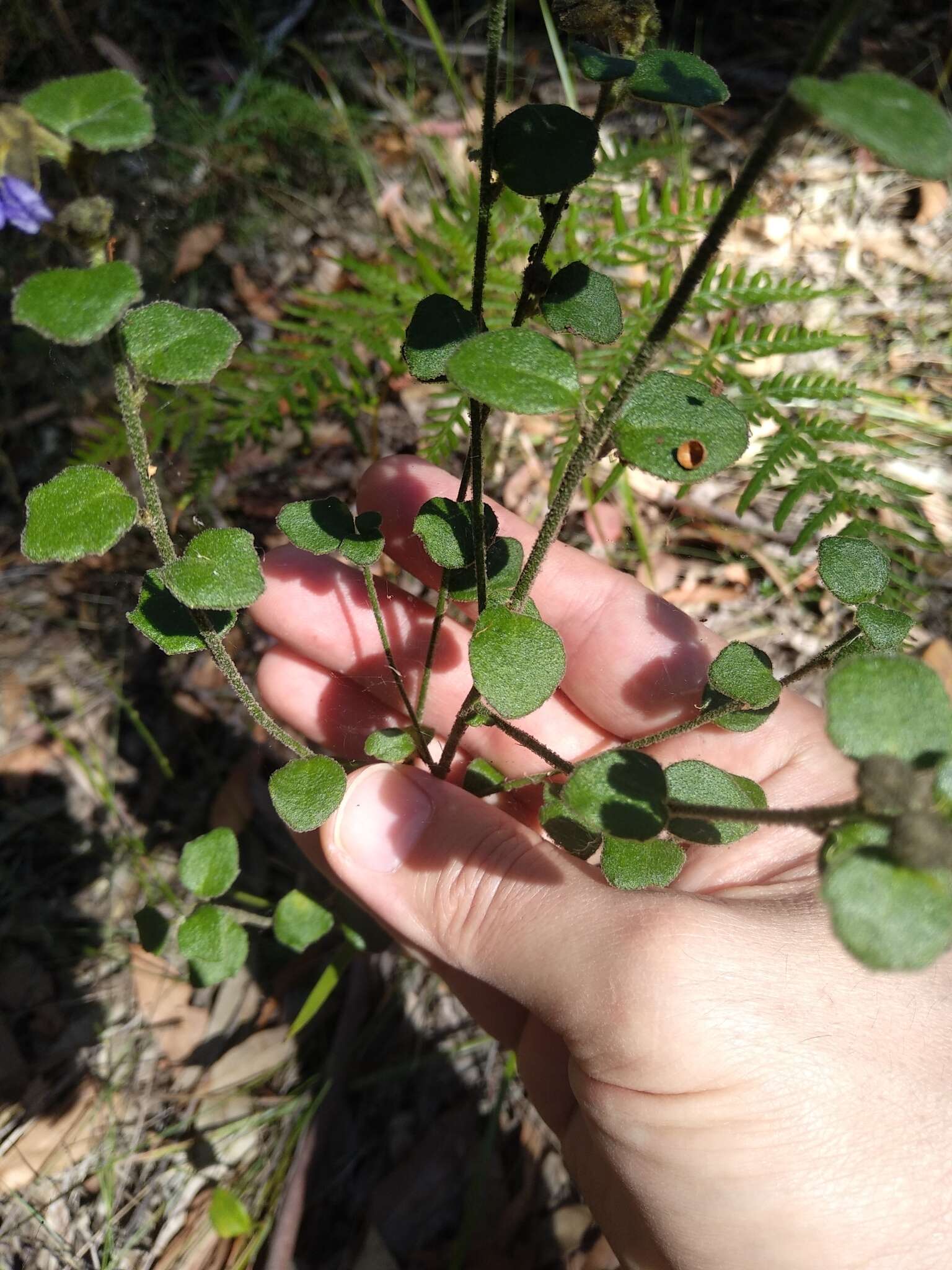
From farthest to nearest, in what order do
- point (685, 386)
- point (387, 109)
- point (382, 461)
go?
1. point (387, 109)
2. point (382, 461)
3. point (685, 386)

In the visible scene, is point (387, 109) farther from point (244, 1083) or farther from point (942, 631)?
point (244, 1083)

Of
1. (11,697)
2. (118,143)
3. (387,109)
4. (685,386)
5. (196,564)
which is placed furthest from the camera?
(387,109)

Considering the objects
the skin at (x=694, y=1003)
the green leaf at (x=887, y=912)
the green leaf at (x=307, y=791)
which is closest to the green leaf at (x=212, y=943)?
the skin at (x=694, y=1003)

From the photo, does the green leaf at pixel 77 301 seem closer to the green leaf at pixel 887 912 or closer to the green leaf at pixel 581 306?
the green leaf at pixel 581 306

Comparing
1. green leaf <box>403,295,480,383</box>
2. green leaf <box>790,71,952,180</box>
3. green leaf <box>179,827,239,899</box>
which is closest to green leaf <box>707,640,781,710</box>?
green leaf <box>403,295,480,383</box>

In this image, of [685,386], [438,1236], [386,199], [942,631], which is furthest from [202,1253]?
[386,199]

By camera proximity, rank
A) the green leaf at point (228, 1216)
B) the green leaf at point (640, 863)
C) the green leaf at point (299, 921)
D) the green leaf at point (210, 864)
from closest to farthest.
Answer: the green leaf at point (640, 863) < the green leaf at point (210, 864) < the green leaf at point (299, 921) < the green leaf at point (228, 1216)

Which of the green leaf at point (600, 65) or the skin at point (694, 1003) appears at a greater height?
the green leaf at point (600, 65)

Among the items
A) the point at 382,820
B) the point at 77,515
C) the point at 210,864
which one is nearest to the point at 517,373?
the point at 77,515
